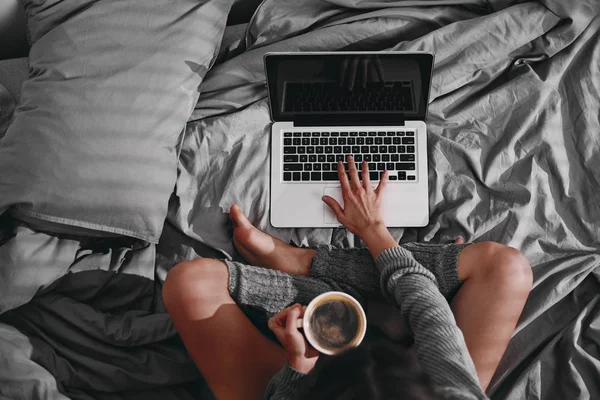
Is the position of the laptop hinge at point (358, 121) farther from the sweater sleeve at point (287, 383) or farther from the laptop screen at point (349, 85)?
the sweater sleeve at point (287, 383)

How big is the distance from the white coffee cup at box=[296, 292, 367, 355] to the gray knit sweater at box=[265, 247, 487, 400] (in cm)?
9

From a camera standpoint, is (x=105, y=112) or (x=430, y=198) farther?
(x=430, y=198)

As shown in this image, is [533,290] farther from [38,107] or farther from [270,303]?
[38,107]

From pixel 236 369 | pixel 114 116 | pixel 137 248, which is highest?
pixel 114 116

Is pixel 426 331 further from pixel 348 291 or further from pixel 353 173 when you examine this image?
pixel 353 173

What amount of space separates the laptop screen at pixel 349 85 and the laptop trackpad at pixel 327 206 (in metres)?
0.15

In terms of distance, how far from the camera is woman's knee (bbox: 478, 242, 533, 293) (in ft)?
3.22

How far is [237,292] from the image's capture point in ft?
3.43

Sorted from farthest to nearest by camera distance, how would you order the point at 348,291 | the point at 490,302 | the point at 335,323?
the point at 348,291
the point at 490,302
the point at 335,323

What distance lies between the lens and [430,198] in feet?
3.83

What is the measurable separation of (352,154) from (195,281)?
1.43 feet

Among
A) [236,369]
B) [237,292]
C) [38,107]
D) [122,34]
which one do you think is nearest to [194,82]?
[122,34]

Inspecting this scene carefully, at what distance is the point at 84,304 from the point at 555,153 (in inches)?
41.4

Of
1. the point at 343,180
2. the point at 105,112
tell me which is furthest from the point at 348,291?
the point at 105,112
